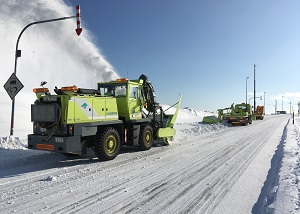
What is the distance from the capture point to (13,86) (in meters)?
11.6

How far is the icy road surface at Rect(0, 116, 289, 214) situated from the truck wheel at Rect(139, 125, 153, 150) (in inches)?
42.7

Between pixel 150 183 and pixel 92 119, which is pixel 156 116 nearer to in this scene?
pixel 92 119

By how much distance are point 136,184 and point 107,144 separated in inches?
115

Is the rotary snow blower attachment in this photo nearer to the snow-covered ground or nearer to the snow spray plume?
the snow-covered ground

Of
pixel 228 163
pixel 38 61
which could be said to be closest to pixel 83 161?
pixel 228 163

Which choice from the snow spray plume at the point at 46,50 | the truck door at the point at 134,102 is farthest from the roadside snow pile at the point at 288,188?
the snow spray plume at the point at 46,50

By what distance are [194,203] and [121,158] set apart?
14.8 ft

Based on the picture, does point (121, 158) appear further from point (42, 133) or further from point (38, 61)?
point (38, 61)

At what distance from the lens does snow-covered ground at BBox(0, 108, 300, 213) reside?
4.59 m

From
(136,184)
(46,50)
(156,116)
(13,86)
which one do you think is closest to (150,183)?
(136,184)

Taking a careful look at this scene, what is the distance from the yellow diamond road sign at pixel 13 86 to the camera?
11.5m

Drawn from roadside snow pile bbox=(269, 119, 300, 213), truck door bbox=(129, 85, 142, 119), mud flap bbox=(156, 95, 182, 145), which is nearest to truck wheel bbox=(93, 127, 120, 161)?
truck door bbox=(129, 85, 142, 119)

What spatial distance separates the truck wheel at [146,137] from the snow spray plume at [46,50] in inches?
1733

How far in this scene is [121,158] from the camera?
29.4 feet
